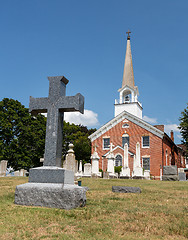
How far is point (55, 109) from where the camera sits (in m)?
6.79

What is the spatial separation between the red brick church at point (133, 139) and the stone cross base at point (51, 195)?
2592 cm

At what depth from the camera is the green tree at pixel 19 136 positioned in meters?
33.2

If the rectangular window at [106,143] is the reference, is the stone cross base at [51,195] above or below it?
below

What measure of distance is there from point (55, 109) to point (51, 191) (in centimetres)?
240

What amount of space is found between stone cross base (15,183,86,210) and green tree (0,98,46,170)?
27783 millimetres

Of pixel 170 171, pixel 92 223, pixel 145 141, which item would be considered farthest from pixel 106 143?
pixel 92 223

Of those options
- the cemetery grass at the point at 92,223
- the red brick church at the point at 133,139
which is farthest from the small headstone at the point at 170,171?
the cemetery grass at the point at 92,223

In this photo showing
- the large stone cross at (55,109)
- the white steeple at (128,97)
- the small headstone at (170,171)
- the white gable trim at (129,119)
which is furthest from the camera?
the white steeple at (128,97)

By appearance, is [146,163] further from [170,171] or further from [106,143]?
[170,171]

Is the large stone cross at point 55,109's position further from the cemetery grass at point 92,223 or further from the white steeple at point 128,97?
the white steeple at point 128,97

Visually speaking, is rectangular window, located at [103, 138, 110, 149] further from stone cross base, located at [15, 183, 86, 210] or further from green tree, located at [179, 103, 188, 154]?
stone cross base, located at [15, 183, 86, 210]

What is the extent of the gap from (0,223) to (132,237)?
2372 mm

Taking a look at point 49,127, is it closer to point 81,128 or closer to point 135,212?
point 135,212

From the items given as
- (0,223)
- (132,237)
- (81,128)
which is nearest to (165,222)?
(132,237)
